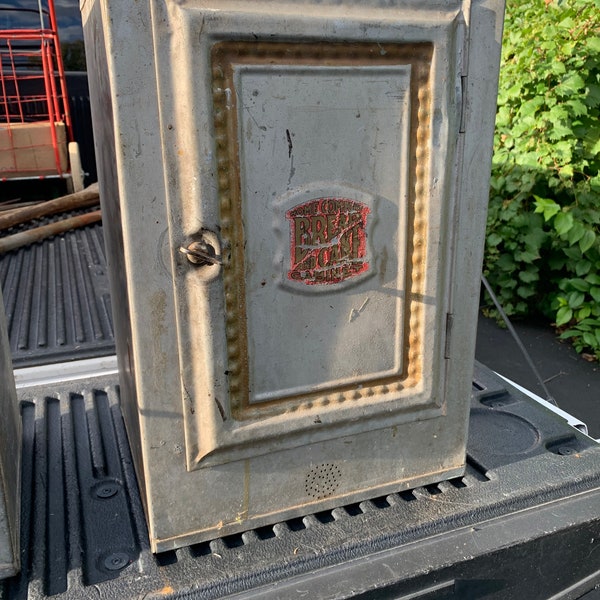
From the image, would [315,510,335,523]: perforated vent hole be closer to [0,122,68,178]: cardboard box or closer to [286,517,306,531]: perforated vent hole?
[286,517,306,531]: perforated vent hole

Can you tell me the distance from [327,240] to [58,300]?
209 centimetres

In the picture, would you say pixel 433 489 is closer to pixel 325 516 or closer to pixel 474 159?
pixel 325 516

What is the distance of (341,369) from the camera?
1.37 meters

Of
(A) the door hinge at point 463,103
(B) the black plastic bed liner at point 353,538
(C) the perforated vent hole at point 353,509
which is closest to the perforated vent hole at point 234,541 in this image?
(B) the black plastic bed liner at point 353,538

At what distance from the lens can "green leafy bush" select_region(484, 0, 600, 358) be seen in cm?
357

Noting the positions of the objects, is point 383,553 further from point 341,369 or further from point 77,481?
point 77,481

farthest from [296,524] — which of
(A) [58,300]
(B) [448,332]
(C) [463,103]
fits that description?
(A) [58,300]

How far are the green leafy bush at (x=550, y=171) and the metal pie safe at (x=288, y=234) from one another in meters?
2.44

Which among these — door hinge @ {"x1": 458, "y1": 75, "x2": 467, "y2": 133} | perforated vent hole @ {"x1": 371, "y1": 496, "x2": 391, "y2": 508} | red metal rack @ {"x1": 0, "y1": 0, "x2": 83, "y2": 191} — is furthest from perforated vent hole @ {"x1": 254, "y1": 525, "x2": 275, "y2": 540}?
red metal rack @ {"x1": 0, "y1": 0, "x2": 83, "y2": 191}

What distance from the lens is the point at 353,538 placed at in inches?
53.0

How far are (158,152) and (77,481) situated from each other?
34.0 inches

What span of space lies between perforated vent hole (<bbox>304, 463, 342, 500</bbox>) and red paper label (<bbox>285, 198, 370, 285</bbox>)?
0.44 m

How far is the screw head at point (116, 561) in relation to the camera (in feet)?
4.09

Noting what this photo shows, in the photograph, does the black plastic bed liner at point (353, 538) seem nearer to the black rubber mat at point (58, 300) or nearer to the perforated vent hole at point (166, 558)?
the perforated vent hole at point (166, 558)
